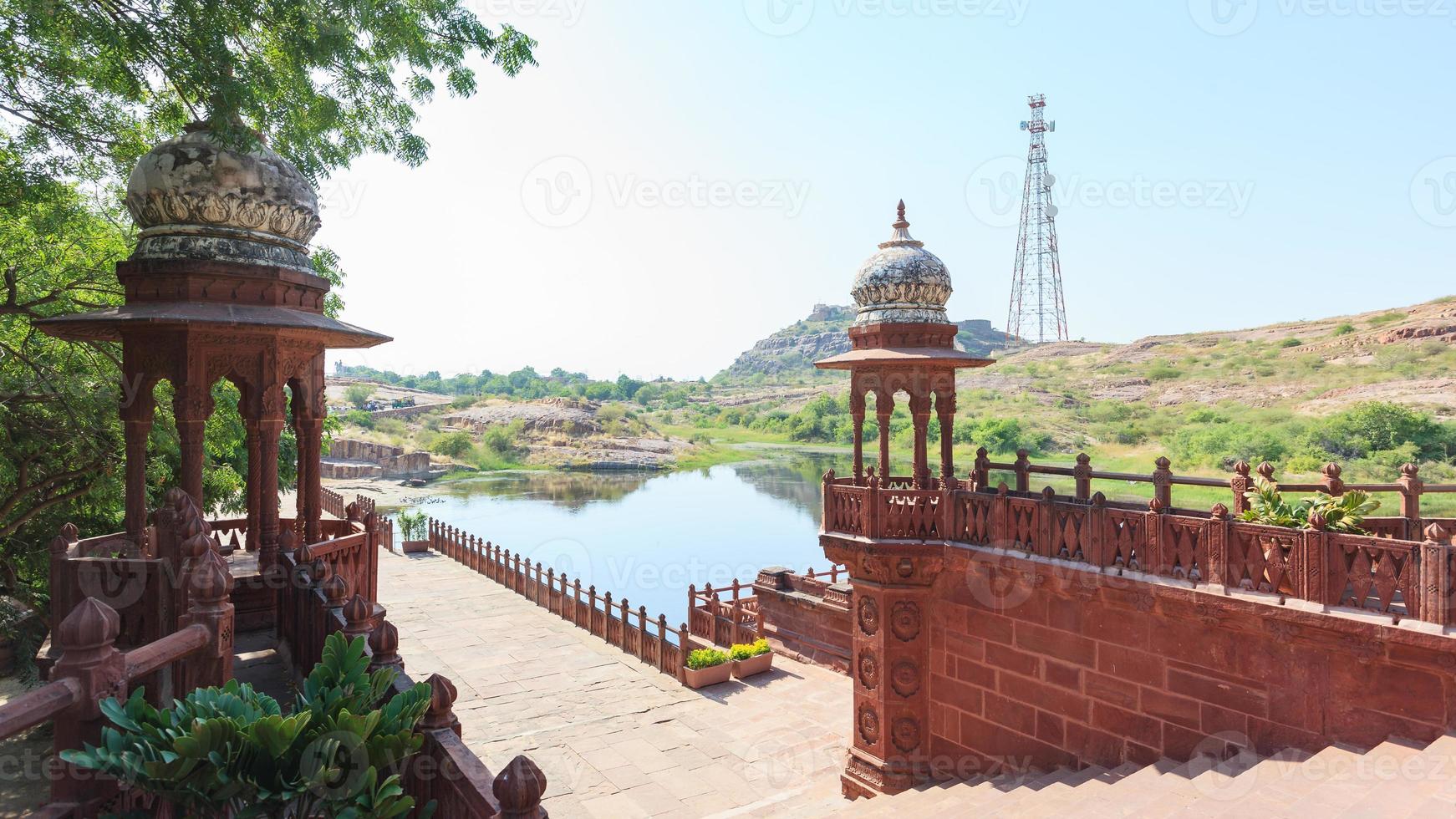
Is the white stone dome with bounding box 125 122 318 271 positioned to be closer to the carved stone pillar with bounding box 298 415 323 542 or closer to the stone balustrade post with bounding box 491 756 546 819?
the carved stone pillar with bounding box 298 415 323 542

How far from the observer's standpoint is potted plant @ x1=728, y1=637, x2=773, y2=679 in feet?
44.2

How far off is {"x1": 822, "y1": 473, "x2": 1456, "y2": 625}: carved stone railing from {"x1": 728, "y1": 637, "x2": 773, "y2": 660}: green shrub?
5105mm

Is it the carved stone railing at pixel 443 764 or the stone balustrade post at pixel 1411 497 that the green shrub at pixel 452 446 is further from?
the stone balustrade post at pixel 1411 497

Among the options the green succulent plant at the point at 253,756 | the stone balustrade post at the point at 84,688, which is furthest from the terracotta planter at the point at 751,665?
the stone balustrade post at the point at 84,688

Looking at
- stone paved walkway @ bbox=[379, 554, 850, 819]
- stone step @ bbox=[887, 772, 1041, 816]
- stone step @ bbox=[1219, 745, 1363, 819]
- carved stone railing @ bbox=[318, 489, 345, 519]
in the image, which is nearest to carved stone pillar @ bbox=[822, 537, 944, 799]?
stone step @ bbox=[887, 772, 1041, 816]

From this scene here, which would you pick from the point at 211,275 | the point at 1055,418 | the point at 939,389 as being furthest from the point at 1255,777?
the point at 1055,418

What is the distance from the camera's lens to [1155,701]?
691 cm

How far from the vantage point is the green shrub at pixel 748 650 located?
13648 mm

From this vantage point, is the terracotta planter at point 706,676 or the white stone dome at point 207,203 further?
the terracotta planter at point 706,676

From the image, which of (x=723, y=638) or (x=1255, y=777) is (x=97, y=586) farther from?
(x=723, y=638)

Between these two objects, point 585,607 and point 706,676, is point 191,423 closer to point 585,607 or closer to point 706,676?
point 706,676

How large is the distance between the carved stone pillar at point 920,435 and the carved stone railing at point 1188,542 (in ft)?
5.03

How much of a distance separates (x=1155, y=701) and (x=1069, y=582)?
1.19 meters

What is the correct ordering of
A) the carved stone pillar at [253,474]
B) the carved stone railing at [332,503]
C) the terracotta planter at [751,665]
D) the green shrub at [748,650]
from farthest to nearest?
the carved stone railing at [332,503]
the green shrub at [748,650]
the terracotta planter at [751,665]
the carved stone pillar at [253,474]
